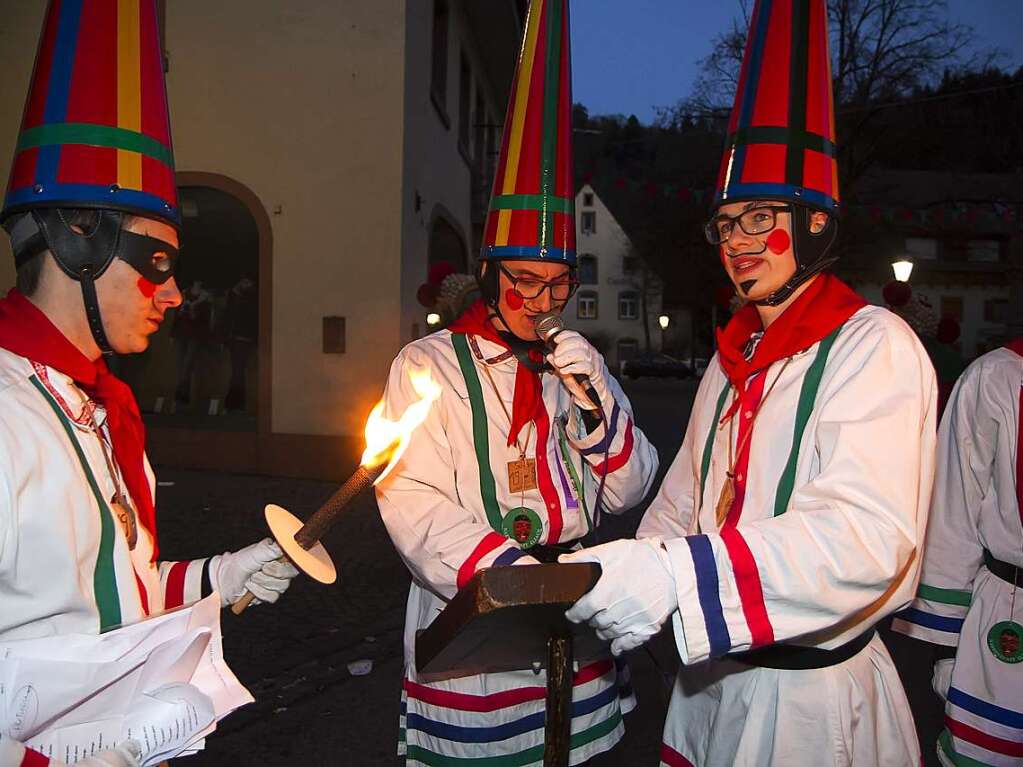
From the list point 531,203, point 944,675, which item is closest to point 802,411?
point 531,203

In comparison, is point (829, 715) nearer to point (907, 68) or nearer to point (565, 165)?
point (565, 165)

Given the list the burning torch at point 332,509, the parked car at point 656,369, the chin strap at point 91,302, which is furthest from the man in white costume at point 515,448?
the parked car at point 656,369

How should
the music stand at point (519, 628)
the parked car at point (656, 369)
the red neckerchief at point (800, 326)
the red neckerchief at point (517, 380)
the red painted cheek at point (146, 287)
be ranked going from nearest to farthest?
the music stand at point (519, 628), the red painted cheek at point (146, 287), the red neckerchief at point (800, 326), the red neckerchief at point (517, 380), the parked car at point (656, 369)

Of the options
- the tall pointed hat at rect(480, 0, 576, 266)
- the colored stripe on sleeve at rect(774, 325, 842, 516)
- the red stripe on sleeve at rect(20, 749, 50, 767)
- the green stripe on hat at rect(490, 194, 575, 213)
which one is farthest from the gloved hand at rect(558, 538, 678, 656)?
the green stripe on hat at rect(490, 194, 575, 213)

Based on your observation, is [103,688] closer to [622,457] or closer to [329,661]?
[622,457]

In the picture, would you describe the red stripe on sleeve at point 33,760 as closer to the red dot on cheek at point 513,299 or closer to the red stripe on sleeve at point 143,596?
the red stripe on sleeve at point 143,596

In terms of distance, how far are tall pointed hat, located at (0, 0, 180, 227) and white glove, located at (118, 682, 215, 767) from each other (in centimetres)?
110

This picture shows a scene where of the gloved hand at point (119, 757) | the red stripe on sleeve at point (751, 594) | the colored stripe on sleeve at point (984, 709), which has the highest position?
the red stripe on sleeve at point (751, 594)

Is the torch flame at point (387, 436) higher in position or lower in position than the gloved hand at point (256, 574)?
higher

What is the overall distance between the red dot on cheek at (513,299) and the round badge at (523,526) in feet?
2.47

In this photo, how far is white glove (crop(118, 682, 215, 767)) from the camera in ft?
5.32

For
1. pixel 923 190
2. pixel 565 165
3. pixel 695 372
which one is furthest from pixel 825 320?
pixel 923 190

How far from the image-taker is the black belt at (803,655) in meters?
2.15

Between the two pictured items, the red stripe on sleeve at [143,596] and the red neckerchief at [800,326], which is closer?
the red stripe on sleeve at [143,596]
